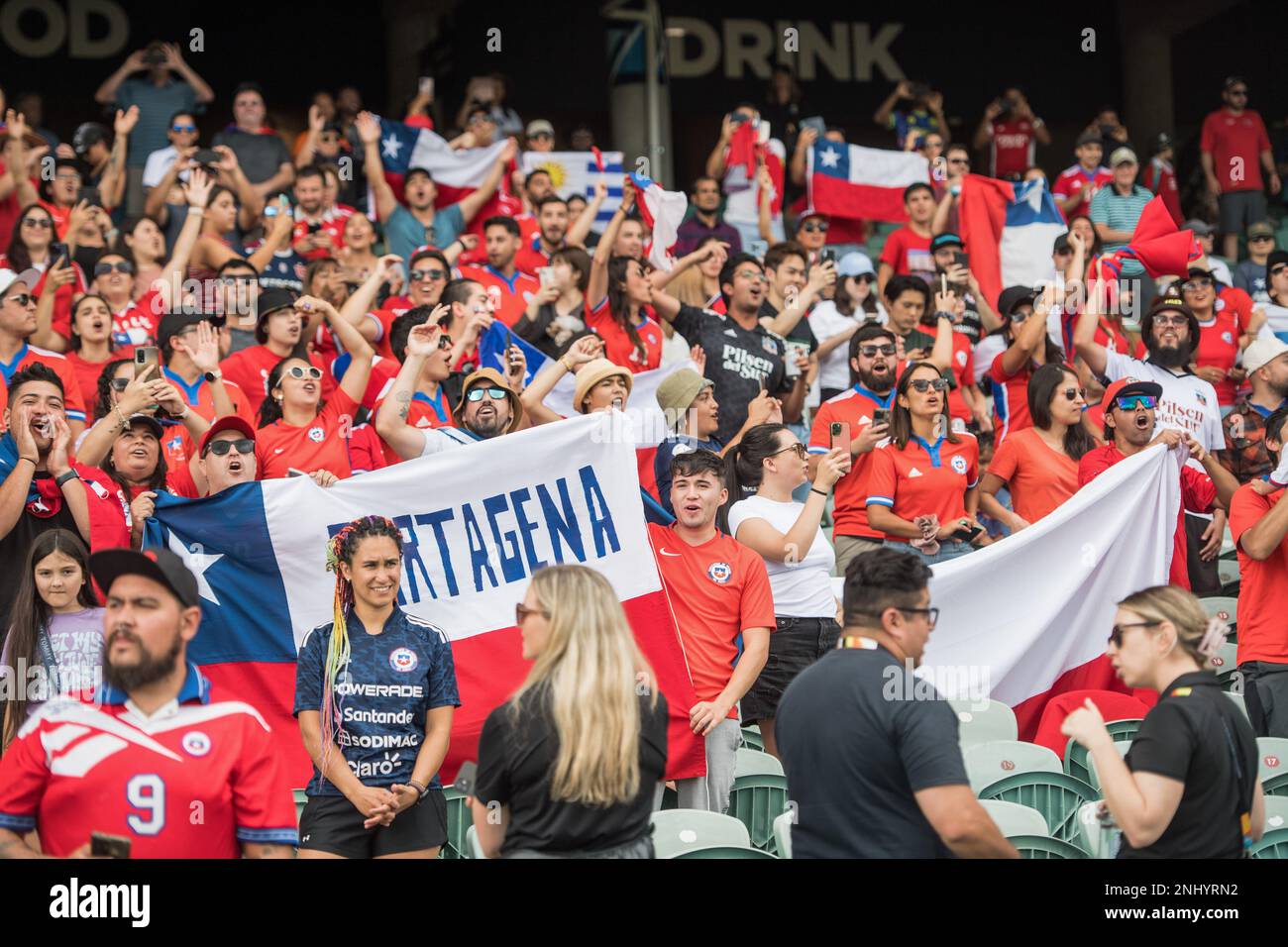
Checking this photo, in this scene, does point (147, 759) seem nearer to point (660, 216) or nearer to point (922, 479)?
point (922, 479)

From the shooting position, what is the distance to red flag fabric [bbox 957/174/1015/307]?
13016 millimetres

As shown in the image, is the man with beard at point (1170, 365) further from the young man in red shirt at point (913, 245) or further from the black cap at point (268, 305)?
the black cap at point (268, 305)

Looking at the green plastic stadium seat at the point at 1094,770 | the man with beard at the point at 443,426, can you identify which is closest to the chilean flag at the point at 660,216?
the man with beard at the point at 443,426

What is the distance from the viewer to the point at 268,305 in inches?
356

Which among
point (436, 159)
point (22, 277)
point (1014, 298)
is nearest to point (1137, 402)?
point (1014, 298)

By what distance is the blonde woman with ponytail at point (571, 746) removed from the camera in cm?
421

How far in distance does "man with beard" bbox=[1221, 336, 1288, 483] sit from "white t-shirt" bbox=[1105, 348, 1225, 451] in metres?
0.14

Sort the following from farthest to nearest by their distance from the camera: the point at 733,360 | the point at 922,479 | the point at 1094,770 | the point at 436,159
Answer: the point at 436,159 < the point at 733,360 < the point at 922,479 < the point at 1094,770

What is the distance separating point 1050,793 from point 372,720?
8.41ft

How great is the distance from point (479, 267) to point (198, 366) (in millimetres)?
3323

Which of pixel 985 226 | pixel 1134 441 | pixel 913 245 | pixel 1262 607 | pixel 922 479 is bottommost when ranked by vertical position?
pixel 1262 607

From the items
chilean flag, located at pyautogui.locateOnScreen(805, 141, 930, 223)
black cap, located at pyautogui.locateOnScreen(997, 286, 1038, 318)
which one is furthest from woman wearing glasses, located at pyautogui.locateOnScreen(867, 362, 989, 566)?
chilean flag, located at pyautogui.locateOnScreen(805, 141, 930, 223)
